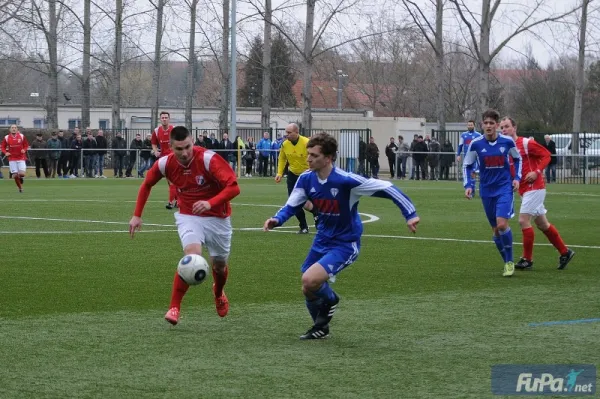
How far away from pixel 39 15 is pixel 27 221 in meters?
32.6

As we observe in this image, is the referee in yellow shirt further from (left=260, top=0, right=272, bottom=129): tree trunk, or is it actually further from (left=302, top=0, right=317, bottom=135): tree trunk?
(left=260, top=0, right=272, bottom=129): tree trunk

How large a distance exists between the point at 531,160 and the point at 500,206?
1160 millimetres

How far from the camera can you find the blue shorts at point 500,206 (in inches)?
506

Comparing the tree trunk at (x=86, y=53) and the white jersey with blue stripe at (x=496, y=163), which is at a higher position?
the tree trunk at (x=86, y=53)

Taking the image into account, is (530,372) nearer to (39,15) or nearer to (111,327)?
(111,327)

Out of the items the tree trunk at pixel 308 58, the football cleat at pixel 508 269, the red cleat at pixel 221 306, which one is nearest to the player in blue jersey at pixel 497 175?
the football cleat at pixel 508 269

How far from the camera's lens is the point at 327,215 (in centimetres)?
862

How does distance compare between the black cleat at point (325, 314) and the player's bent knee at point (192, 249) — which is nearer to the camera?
the black cleat at point (325, 314)

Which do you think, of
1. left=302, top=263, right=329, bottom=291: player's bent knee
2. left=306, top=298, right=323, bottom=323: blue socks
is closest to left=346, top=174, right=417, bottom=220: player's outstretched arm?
left=302, top=263, right=329, bottom=291: player's bent knee

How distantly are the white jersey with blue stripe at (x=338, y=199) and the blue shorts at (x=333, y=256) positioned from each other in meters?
0.07

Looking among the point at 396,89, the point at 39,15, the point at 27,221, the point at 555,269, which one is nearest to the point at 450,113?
the point at 396,89

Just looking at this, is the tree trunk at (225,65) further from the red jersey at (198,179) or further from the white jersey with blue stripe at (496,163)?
the red jersey at (198,179)

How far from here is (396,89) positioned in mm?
85062

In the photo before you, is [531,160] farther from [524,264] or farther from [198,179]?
[198,179]
